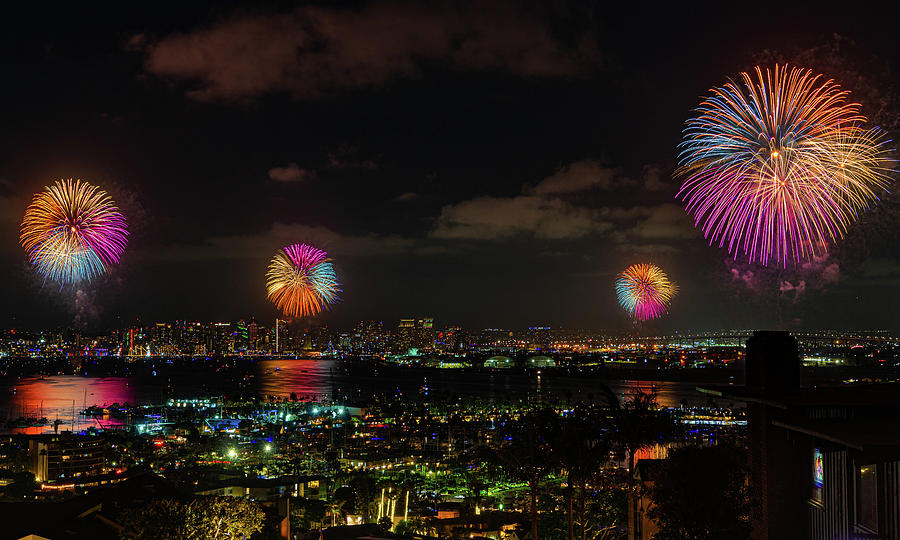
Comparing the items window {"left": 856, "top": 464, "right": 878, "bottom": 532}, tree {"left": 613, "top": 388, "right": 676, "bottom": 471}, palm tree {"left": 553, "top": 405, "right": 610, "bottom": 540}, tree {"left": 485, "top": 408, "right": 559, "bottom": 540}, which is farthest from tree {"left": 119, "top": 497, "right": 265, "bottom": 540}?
window {"left": 856, "top": 464, "right": 878, "bottom": 532}

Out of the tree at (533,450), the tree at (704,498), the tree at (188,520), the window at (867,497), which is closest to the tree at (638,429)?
the tree at (533,450)

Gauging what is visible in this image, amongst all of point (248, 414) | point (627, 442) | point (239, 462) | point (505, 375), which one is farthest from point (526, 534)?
point (505, 375)

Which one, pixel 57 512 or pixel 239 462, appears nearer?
pixel 57 512

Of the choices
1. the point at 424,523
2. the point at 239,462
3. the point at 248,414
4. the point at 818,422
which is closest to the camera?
the point at 818,422

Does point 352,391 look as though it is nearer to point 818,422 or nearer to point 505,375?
point 505,375

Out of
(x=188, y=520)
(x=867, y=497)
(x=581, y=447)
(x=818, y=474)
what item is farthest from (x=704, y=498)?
(x=188, y=520)
